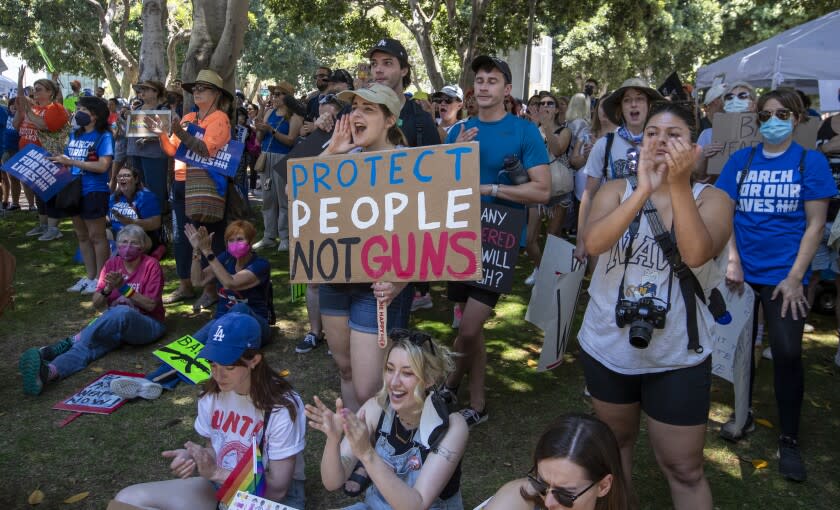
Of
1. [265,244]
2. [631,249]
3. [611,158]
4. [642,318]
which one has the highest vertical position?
[611,158]

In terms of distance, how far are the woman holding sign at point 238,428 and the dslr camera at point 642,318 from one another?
4.86 ft

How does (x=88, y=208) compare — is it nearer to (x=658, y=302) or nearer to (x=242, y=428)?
(x=242, y=428)

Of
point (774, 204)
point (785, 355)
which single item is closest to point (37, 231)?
point (774, 204)

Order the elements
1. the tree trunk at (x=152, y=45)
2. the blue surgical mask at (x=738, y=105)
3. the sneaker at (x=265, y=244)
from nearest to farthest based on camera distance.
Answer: the blue surgical mask at (x=738, y=105) < the sneaker at (x=265, y=244) < the tree trunk at (x=152, y=45)

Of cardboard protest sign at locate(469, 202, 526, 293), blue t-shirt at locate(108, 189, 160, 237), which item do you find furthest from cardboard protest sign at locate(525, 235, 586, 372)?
blue t-shirt at locate(108, 189, 160, 237)

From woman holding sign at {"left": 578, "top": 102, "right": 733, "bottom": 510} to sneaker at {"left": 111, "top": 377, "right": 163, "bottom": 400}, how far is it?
315cm

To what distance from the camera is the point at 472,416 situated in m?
4.35

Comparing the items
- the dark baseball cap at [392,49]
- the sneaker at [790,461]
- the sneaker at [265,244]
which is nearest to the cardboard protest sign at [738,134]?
the sneaker at [790,461]

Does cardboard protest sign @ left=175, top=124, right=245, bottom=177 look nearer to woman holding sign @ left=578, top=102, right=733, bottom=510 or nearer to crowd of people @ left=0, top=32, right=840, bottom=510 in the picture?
crowd of people @ left=0, top=32, right=840, bottom=510

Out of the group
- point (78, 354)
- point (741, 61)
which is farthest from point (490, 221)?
point (741, 61)

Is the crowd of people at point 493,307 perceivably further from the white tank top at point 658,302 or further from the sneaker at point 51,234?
the sneaker at point 51,234

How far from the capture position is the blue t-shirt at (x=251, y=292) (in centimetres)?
554

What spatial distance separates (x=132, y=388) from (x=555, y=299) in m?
2.77

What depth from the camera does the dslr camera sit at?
2.55 meters
